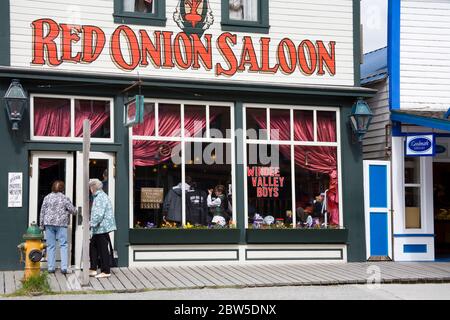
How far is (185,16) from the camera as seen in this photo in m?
15.1

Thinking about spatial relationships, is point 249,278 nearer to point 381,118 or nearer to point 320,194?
point 320,194

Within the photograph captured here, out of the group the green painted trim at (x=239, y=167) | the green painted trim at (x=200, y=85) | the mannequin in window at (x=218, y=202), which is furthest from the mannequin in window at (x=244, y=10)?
the mannequin in window at (x=218, y=202)

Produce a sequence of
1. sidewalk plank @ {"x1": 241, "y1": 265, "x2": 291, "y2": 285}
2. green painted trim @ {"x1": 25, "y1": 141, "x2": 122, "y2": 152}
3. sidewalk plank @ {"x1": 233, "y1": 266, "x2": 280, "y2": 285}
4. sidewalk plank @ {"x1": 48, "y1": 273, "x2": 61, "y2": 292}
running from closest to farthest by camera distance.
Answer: sidewalk plank @ {"x1": 48, "y1": 273, "x2": 61, "y2": 292}, sidewalk plank @ {"x1": 233, "y1": 266, "x2": 280, "y2": 285}, sidewalk plank @ {"x1": 241, "y1": 265, "x2": 291, "y2": 285}, green painted trim @ {"x1": 25, "y1": 141, "x2": 122, "y2": 152}

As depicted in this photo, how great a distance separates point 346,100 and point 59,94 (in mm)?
6144

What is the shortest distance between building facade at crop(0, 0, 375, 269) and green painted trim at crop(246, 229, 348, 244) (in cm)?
3

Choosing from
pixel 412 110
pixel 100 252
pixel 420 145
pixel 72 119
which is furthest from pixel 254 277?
pixel 412 110

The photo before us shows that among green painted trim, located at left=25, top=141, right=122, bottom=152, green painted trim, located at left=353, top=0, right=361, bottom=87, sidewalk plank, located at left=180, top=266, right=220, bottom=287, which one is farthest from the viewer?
green painted trim, located at left=353, top=0, right=361, bottom=87

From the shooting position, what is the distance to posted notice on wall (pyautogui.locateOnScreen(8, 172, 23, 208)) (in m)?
13.8

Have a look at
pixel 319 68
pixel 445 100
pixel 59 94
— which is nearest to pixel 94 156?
pixel 59 94

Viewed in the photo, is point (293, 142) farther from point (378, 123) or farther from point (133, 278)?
point (133, 278)

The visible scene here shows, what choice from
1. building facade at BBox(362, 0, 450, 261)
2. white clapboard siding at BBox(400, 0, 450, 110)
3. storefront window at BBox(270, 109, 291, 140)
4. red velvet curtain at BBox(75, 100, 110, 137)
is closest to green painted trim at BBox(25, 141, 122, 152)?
red velvet curtain at BBox(75, 100, 110, 137)

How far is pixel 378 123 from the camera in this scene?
1686 centimetres

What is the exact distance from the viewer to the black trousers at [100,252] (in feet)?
42.7

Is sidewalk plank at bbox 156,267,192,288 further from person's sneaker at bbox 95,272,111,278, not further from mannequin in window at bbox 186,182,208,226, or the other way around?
mannequin in window at bbox 186,182,208,226
